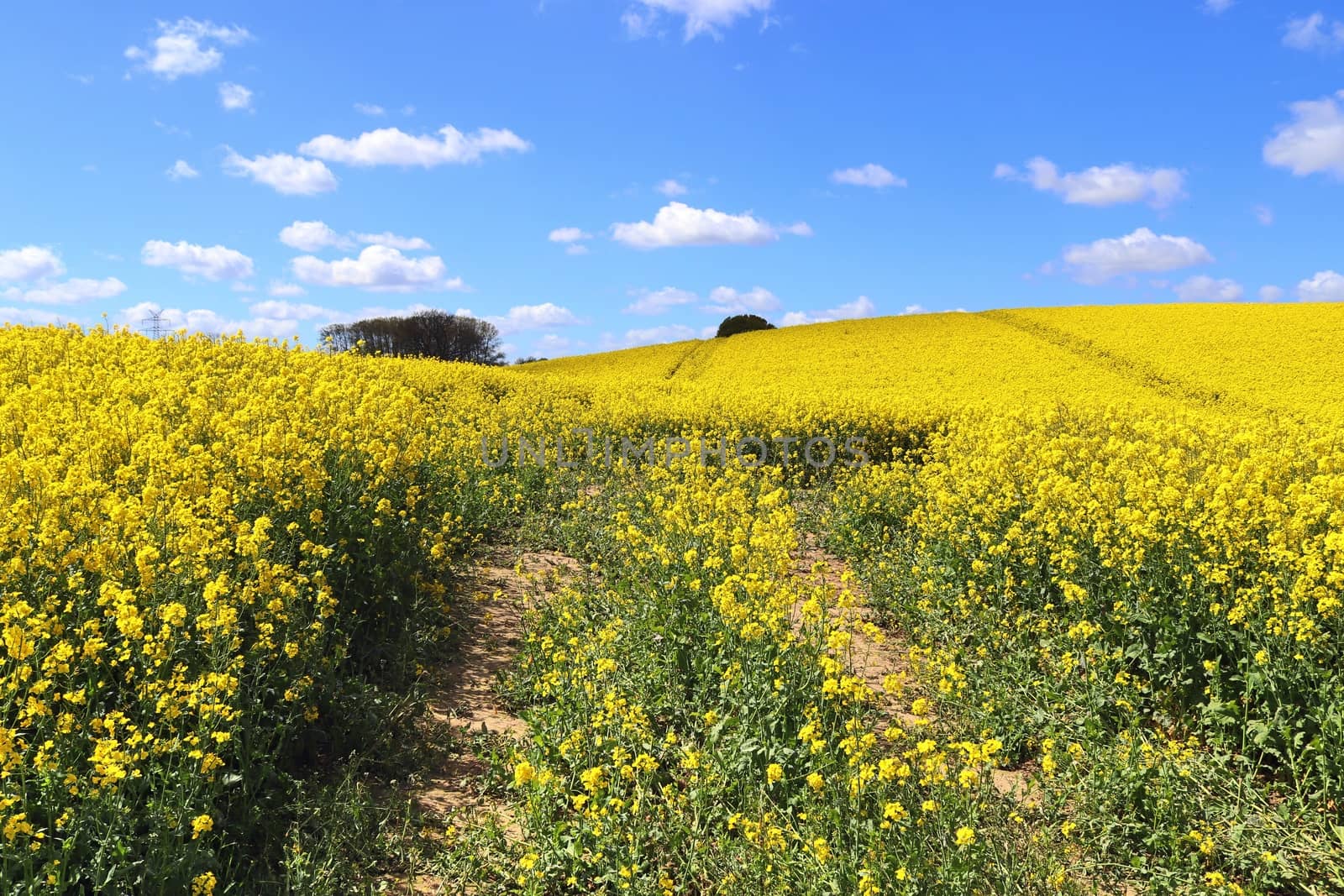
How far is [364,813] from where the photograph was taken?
4.00m

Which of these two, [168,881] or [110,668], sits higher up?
[110,668]

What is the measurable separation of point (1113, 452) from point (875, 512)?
9.14 ft

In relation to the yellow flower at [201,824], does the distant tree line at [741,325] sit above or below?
above

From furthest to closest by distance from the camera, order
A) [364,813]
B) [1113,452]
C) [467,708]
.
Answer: [1113,452] → [467,708] → [364,813]

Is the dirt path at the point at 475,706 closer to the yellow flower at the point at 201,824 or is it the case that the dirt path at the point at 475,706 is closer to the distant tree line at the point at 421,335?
the yellow flower at the point at 201,824

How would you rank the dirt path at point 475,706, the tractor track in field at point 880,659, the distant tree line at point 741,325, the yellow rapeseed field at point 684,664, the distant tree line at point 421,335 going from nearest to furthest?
the yellow rapeseed field at point 684,664, the dirt path at point 475,706, the tractor track in field at point 880,659, the distant tree line at point 741,325, the distant tree line at point 421,335

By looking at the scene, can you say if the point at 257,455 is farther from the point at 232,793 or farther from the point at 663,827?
the point at 663,827

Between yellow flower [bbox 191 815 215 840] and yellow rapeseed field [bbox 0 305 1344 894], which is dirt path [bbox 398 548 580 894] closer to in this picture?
yellow rapeseed field [bbox 0 305 1344 894]

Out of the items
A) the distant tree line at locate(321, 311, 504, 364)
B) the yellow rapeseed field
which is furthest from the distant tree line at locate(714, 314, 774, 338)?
the yellow rapeseed field

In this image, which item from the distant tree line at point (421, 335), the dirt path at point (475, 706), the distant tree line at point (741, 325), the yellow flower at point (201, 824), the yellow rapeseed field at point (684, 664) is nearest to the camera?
the yellow flower at point (201, 824)

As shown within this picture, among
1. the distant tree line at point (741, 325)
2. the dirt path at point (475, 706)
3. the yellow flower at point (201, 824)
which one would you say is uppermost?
the distant tree line at point (741, 325)

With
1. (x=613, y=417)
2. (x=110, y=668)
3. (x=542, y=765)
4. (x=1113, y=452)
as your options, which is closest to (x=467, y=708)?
(x=542, y=765)

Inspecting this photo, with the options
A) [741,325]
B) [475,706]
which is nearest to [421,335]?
[741,325]

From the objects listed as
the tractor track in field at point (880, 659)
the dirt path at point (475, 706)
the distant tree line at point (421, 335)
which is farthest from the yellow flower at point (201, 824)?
the distant tree line at point (421, 335)
